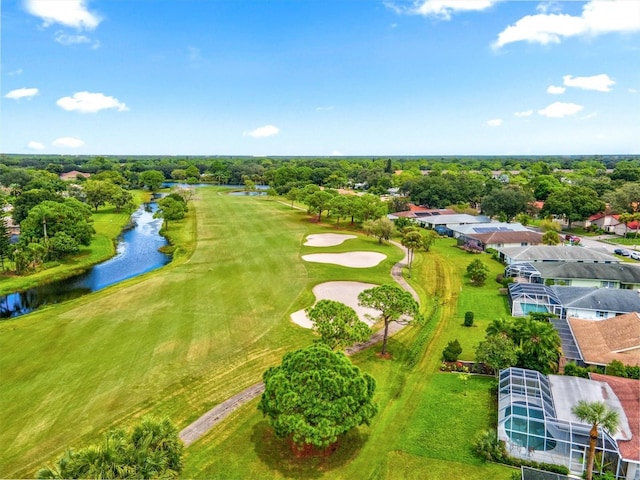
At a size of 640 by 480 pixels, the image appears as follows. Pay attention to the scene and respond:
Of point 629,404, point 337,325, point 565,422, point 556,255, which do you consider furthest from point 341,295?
point 556,255

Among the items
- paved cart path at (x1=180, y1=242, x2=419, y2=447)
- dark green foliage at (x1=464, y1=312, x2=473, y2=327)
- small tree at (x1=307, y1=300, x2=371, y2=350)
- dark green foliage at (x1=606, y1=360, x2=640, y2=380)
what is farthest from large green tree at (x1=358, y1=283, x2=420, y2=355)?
dark green foliage at (x1=606, y1=360, x2=640, y2=380)

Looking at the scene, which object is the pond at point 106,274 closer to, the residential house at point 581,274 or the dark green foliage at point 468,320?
the dark green foliage at point 468,320

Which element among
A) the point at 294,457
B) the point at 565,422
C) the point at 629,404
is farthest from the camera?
the point at 629,404

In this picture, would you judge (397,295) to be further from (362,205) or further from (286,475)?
(362,205)

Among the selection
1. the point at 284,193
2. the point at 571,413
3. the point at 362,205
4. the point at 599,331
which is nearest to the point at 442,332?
the point at 599,331

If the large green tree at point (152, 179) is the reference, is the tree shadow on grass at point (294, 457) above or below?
below

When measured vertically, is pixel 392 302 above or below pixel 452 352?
above

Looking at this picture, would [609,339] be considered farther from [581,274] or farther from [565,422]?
[581,274]

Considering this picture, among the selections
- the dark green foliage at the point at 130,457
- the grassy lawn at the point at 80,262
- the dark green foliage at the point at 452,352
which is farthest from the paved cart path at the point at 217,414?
the grassy lawn at the point at 80,262
